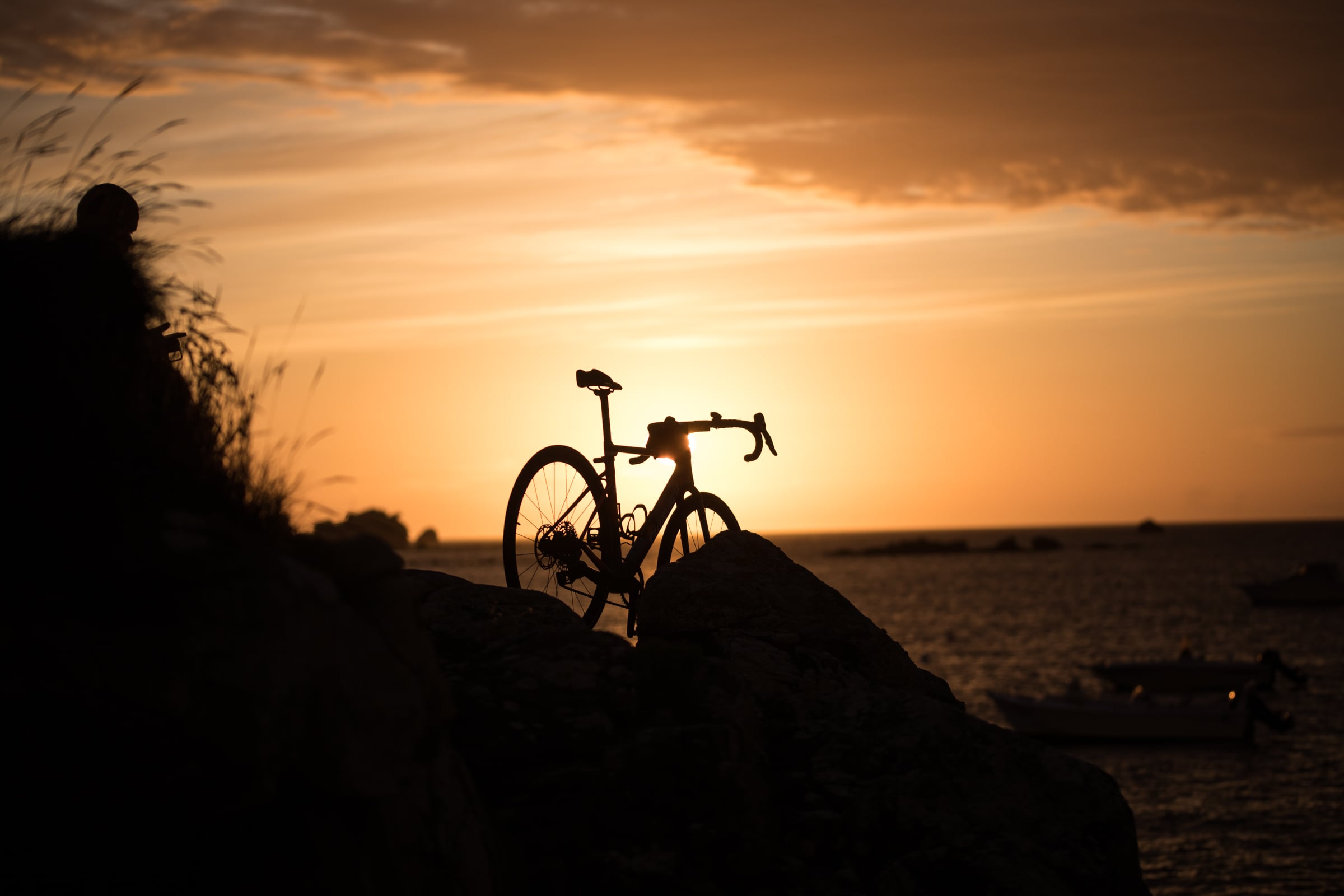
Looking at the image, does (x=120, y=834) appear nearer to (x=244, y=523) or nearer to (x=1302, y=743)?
(x=244, y=523)

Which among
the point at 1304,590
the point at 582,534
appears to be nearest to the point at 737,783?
the point at 582,534

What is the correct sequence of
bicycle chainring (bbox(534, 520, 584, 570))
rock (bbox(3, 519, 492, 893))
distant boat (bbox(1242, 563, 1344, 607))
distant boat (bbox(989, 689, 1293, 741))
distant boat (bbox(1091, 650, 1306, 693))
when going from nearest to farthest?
rock (bbox(3, 519, 492, 893))
bicycle chainring (bbox(534, 520, 584, 570))
distant boat (bbox(989, 689, 1293, 741))
distant boat (bbox(1091, 650, 1306, 693))
distant boat (bbox(1242, 563, 1344, 607))

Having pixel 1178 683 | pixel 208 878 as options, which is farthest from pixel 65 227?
pixel 1178 683

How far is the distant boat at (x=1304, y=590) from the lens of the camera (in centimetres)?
11219

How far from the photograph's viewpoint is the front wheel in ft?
27.8

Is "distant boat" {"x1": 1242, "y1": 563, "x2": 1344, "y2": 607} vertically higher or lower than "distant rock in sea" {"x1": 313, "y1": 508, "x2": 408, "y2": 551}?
lower

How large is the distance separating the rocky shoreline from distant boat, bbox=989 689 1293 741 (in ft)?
155

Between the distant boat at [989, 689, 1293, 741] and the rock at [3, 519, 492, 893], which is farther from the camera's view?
the distant boat at [989, 689, 1293, 741]

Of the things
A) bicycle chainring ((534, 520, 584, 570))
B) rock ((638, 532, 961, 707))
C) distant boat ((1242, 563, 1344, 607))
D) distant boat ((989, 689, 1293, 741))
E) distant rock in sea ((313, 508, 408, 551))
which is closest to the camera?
distant rock in sea ((313, 508, 408, 551))

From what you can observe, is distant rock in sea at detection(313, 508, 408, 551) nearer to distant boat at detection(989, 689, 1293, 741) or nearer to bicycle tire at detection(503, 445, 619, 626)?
bicycle tire at detection(503, 445, 619, 626)

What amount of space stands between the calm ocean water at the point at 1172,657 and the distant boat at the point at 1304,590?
5.48 feet

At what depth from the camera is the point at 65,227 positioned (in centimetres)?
458

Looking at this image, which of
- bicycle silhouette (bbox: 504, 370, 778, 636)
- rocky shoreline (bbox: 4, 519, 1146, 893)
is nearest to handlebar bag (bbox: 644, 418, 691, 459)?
bicycle silhouette (bbox: 504, 370, 778, 636)

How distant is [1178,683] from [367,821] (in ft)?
226
